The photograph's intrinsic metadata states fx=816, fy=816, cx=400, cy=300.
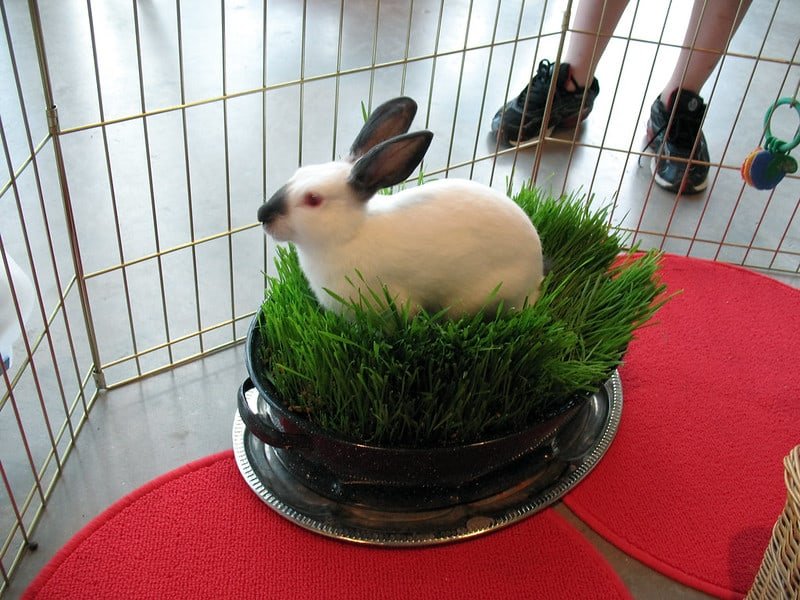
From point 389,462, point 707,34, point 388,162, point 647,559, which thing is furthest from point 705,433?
point 707,34

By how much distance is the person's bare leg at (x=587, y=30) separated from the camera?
184 cm

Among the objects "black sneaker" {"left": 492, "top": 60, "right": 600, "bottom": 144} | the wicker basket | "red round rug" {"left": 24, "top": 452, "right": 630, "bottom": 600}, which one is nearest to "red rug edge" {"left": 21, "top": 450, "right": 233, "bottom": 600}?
"red round rug" {"left": 24, "top": 452, "right": 630, "bottom": 600}

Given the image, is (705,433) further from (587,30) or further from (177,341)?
(587,30)

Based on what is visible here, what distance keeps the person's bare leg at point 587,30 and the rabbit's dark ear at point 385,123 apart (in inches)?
29.2

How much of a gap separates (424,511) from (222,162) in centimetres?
109

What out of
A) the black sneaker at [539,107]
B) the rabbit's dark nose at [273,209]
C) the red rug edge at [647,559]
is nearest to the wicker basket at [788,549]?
the red rug edge at [647,559]

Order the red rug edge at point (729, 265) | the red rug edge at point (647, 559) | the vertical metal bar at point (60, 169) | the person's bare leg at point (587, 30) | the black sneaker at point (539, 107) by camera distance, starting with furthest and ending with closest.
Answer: the black sneaker at point (539, 107), the person's bare leg at point (587, 30), the red rug edge at point (729, 265), the red rug edge at point (647, 559), the vertical metal bar at point (60, 169)

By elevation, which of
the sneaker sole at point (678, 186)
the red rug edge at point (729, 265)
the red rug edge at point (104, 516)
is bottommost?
the red rug edge at point (104, 516)

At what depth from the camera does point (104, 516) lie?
1120mm

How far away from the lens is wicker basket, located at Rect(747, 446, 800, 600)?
848 millimetres

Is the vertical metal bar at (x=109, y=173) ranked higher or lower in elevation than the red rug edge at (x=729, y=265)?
higher

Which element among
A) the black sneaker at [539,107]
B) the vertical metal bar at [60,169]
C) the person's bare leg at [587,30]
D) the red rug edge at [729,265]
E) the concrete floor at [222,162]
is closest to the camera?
the vertical metal bar at [60,169]

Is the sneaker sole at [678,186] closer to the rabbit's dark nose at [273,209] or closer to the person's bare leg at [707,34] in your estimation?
the person's bare leg at [707,34]

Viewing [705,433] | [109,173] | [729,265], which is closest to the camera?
[109,173]
